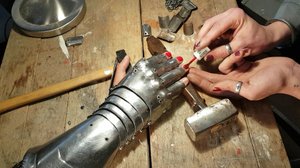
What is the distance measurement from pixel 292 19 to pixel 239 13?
23 centimetres

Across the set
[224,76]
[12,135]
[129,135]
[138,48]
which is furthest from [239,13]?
[12,135]

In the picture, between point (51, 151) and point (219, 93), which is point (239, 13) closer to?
point (219, 93)

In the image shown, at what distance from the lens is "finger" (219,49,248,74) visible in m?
0.81

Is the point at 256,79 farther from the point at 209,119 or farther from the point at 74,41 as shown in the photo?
the point at 74,41

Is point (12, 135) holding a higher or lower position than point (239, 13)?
lower

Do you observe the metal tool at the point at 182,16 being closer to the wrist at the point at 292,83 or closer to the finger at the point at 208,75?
the finger at the point at 208,75

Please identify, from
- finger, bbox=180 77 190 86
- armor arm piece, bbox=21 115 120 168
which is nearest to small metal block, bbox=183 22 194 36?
finger, bbox=180 77 190 86

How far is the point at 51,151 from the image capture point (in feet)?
2.28

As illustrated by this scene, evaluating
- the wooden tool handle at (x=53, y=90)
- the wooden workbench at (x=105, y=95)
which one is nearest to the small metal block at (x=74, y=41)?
the wooden workbench at (x=105, y=95)

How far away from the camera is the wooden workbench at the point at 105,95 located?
0.75 metres

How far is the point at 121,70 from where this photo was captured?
0.88 meters

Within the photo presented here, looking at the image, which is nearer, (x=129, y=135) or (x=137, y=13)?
(x=129, y=135)

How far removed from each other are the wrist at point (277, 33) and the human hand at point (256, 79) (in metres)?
0.10

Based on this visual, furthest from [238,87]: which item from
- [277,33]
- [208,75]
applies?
[277,33]
